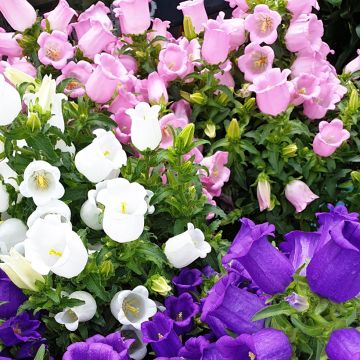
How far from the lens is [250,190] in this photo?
1429mm

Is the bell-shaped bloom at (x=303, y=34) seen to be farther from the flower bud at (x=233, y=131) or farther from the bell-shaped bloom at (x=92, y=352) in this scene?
the bell-shaped bloom at (x=92, y=352)

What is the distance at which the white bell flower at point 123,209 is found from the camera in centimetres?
90

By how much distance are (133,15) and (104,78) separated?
0.26m

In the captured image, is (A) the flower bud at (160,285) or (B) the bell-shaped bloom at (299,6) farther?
(B) the bell-shaped bloom at (299,6)

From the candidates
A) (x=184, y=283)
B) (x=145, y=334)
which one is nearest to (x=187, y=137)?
(x=184, y=283)

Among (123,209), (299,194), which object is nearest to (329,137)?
(299,194)

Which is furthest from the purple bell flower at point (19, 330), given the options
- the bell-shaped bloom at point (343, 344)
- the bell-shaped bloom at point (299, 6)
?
the bell-shaped bloom at point (299, 6)

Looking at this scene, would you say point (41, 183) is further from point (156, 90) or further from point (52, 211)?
point (156, 90)

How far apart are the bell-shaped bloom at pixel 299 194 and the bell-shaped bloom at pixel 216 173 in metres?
0.16

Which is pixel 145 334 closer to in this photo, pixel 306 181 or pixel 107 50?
pixel 306 181

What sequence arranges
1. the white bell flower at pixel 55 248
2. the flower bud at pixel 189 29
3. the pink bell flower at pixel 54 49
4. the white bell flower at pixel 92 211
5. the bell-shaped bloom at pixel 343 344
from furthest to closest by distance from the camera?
the flower bud at pixel 189 29
the pink bell flower at pixel 54 49
the white bell flower at pixel 92 211
the white bell flower at pixel 55 248
the bell-shaped bloom at pixel 343 344

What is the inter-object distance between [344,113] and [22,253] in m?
0.84

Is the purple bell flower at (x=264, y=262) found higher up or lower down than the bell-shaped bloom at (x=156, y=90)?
higher up

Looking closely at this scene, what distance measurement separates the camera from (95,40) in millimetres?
1385
